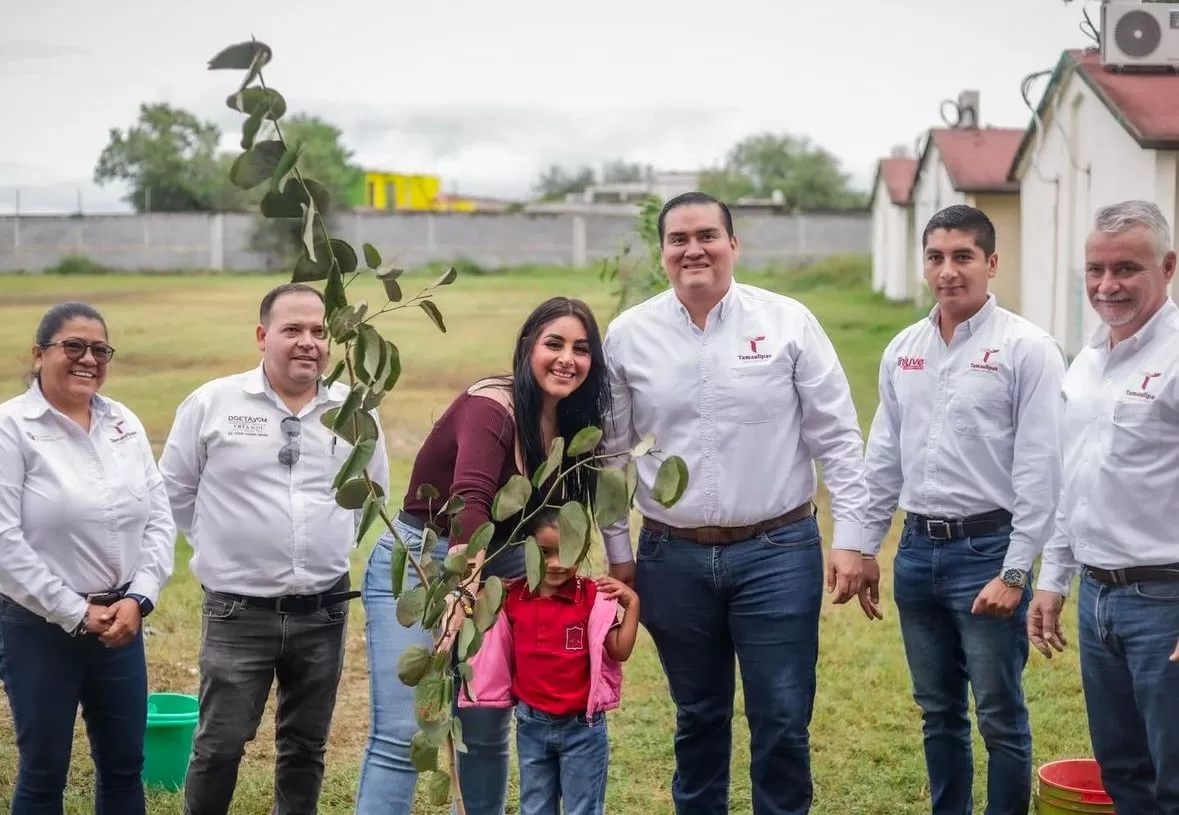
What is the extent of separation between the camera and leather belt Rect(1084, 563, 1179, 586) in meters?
3.27

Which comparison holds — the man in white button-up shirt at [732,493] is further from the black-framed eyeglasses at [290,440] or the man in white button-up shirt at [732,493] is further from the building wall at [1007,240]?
the building wall at [1007,240]

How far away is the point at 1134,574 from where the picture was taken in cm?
331

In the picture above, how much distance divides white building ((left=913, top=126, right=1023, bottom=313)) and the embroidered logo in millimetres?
16789

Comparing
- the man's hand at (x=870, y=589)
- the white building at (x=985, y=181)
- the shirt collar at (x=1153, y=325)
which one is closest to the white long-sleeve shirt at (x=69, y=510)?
the man's hand at (x=870, y=589)

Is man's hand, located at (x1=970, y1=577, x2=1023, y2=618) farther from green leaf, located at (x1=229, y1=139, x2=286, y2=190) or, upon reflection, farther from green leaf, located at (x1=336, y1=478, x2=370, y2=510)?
green leaf, located at (x1=229, y1=139, x2=286, y2=190)

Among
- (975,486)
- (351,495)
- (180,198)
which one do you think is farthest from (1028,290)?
(180,198)

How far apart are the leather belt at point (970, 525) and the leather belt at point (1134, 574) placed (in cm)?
49

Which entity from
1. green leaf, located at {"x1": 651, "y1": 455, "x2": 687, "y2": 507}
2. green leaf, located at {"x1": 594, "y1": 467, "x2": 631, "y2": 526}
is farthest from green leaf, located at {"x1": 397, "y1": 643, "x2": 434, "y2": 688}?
green leaf, located at {"x1": 651, "y1": 455, "x2": 687, "y2": 507}

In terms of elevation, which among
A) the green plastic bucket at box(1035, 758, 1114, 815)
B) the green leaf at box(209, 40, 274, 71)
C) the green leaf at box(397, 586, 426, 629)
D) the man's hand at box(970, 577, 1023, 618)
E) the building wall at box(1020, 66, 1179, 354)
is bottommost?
the green plastic bucket at box(1035, 758, 1114, 815)

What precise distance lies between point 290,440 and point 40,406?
0.67 metres

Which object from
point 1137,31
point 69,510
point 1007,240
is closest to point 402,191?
point 1007,240

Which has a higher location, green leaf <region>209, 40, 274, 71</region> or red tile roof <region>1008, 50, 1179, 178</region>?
red tile roof <region>1008, 50, 1179, 178</region>

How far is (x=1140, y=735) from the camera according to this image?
11.2 ft

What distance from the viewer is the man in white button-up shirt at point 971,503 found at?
382 centimetres
